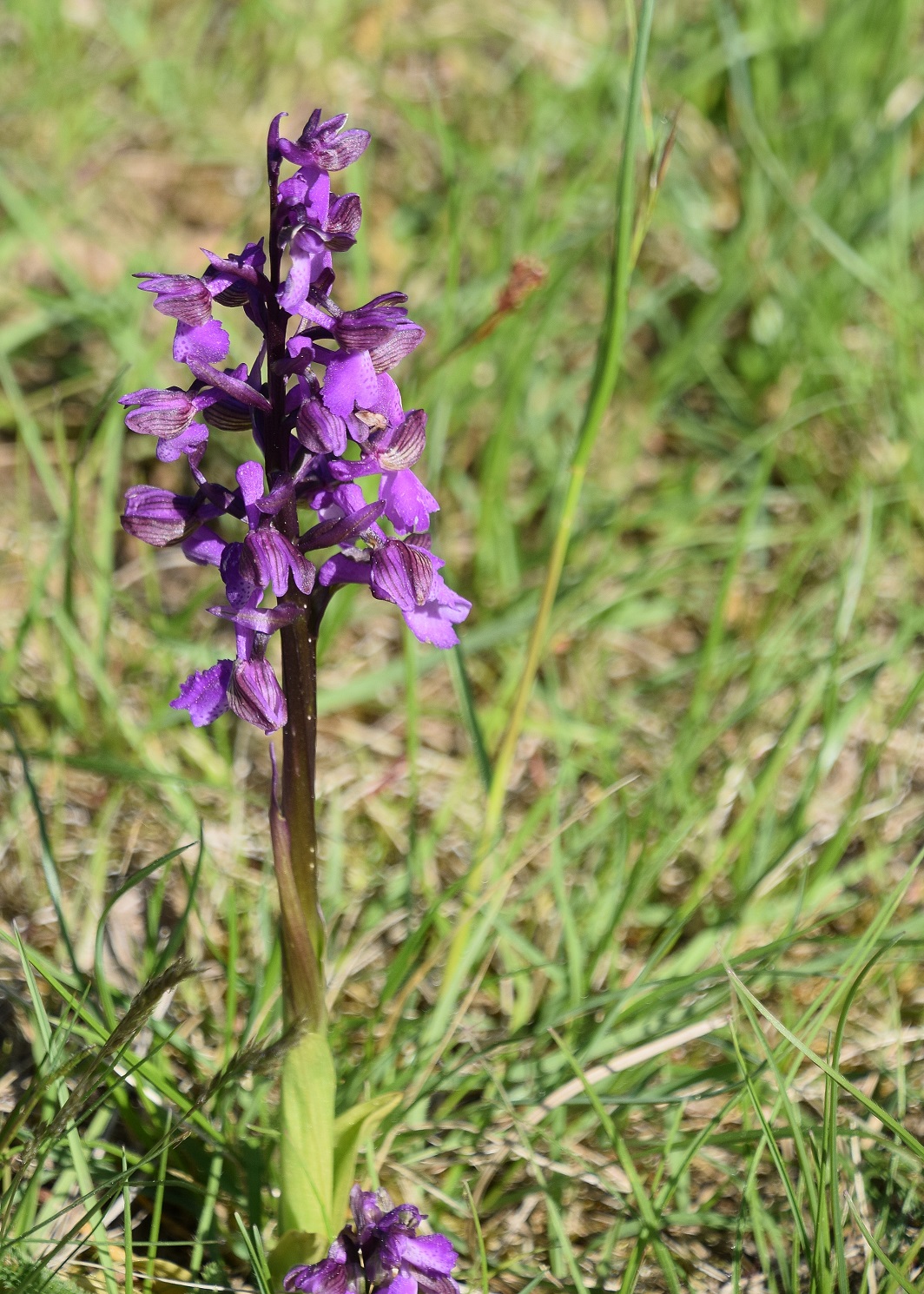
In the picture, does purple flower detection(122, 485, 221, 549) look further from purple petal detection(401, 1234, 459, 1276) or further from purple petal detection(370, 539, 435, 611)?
purple petal detection(401, 1234, 459, 1276)

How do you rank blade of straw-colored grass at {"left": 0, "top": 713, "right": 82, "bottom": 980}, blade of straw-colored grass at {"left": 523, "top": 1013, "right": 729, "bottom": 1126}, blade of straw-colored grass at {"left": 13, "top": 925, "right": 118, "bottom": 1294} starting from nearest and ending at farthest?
blade of straw-colored grass at {"left": 13, "top": 925, "right": 118, "bottom": 1294} → blade of straw-colored grass at {"left": 0, "top": 713, "right": 82, "bottom": 980} → blade of straw-colored grass at {"left": 523, "top": 1013, "right": 729, "bottom": 1126}

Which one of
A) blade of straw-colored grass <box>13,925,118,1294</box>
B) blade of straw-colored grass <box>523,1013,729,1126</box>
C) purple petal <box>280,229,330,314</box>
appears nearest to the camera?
purple petal <box>280,229,330,314</box>

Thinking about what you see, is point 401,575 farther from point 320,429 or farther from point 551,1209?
point 551,1209

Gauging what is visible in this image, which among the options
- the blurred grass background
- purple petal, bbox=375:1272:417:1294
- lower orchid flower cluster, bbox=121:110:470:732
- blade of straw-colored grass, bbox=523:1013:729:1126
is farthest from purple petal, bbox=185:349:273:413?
blade of straw-colored grass, bbox=523:1013:729:1126

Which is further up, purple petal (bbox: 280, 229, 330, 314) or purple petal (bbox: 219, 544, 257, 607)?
purple petal (bbox: 280, 229, 330, 314)

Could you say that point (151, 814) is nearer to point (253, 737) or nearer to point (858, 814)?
point (253, 737)

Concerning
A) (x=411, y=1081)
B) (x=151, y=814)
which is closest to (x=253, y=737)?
(x=151, y=814)

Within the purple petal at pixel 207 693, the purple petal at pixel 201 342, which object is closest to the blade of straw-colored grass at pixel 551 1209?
the purple petal at pixel 207 693

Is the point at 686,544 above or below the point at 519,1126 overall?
above
